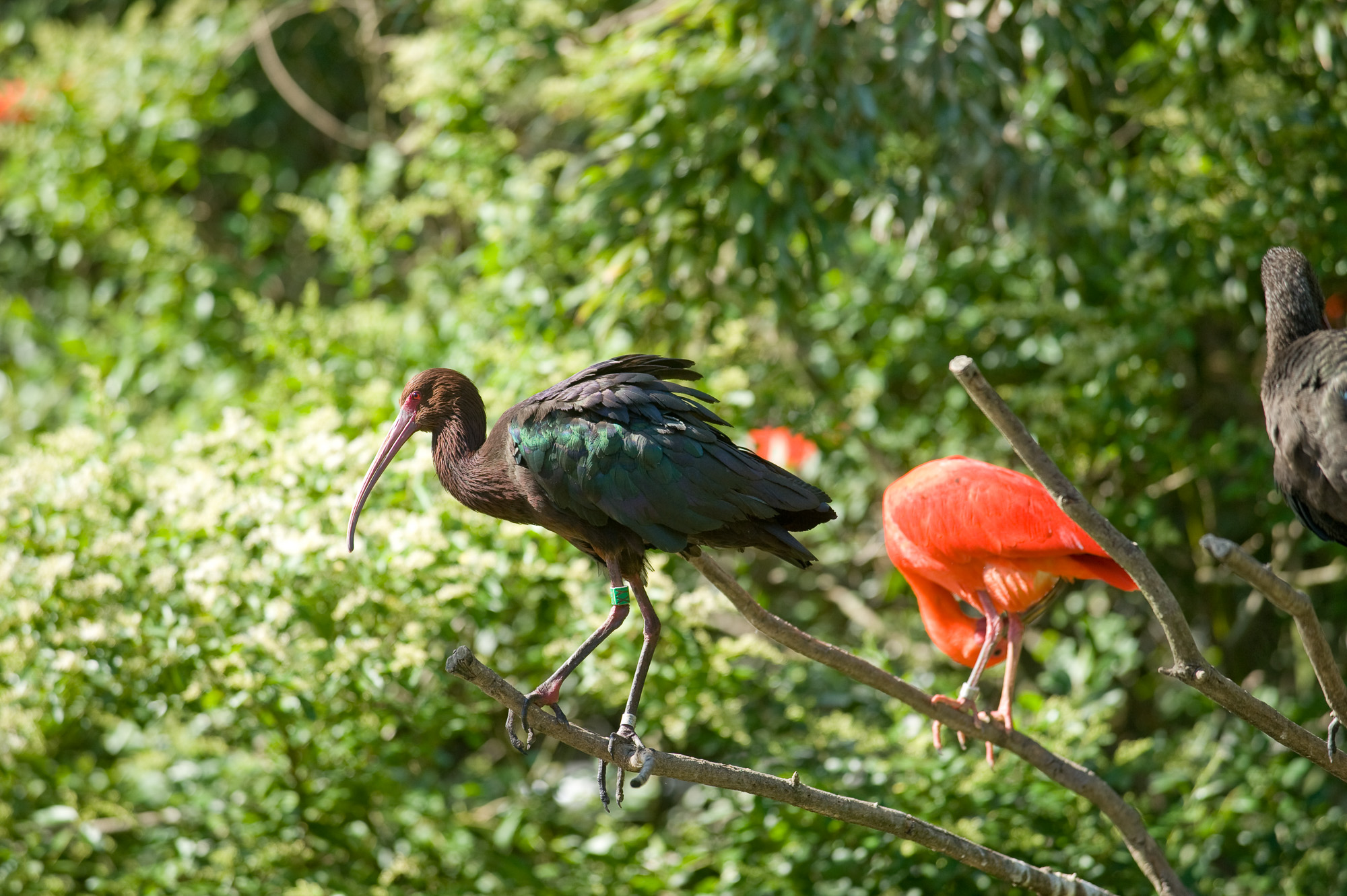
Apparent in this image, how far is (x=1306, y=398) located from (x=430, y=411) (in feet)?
6.18

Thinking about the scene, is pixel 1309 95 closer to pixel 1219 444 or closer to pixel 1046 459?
pixel 1219 444

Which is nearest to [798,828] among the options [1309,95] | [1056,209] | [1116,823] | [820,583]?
[1116,823]

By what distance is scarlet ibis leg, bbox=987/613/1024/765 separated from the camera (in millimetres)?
3010

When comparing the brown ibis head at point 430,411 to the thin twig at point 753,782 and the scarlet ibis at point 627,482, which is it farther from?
the thin twig at point 753,782

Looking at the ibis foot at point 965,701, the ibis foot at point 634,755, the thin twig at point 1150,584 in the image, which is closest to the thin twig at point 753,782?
the ibis foot at point 634,755

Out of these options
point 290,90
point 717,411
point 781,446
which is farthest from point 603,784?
point 290,90

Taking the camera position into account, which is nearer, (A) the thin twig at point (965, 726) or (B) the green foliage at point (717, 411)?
(A) the thin twig at point (965, 726)

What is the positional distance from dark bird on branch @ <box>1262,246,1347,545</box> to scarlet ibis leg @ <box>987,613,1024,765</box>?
2.51ft

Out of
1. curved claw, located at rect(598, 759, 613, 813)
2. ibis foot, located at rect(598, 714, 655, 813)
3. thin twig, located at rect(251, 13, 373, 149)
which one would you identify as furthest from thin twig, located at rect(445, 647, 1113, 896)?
thin twig, located at rect(251, 13, 373, 149)

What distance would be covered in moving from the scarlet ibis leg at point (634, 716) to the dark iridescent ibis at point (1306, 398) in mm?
1362

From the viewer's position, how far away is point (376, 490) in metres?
3.73

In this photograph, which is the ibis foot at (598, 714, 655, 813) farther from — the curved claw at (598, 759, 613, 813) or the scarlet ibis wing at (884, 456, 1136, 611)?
the scarlet ibis wing at (884, 456, 1136, 611)

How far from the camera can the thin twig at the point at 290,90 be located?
5898 millimetres

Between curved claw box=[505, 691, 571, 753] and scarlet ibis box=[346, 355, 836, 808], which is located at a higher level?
scarlet ibis box=[346, 355, 836, 808]
